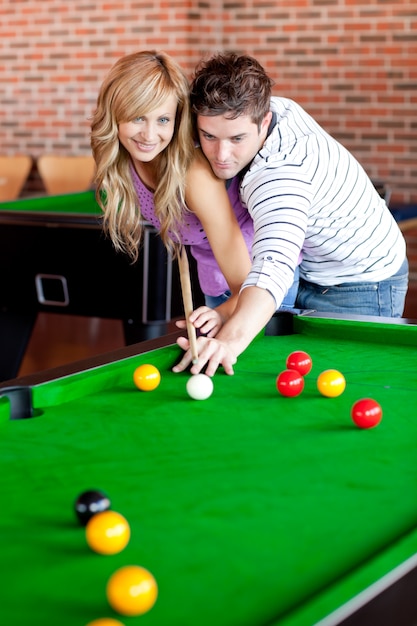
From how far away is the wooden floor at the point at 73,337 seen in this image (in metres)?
4.69

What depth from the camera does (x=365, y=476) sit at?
138 cm

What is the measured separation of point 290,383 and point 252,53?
479 cm

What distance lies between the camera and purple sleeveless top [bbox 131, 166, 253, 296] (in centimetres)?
233

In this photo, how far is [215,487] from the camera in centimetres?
135

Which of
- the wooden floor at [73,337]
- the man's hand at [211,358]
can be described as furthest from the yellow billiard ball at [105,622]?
the wooden floor at [73,337]

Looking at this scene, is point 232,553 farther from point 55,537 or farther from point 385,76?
point 385,76

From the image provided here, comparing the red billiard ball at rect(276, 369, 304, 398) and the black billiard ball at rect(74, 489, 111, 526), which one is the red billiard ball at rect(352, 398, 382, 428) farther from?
the black billiard ball at rect(74, 489, 111, 526)

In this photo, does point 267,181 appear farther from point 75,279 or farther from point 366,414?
point 75,279

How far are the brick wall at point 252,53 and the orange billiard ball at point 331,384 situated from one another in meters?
4.12

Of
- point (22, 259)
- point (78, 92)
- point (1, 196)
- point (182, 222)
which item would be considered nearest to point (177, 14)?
point (78, 92)

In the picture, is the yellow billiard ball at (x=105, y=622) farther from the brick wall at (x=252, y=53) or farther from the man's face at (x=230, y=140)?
the brick wall at (x=252, y=53)

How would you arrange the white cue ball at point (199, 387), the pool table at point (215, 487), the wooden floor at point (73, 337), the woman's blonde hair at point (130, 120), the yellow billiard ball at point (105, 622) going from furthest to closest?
the wooden floor at point (73, 337) → the woman's blonde hair at point (130, 120) → the white cue ball at point (199, 387) → the pool table at point (215, 487) → the yellow billiard ball at point (105, 622)

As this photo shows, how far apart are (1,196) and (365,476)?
18.1 ft

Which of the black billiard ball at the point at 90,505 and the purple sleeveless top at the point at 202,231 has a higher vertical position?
the black billiard ball at the point at 90,505
